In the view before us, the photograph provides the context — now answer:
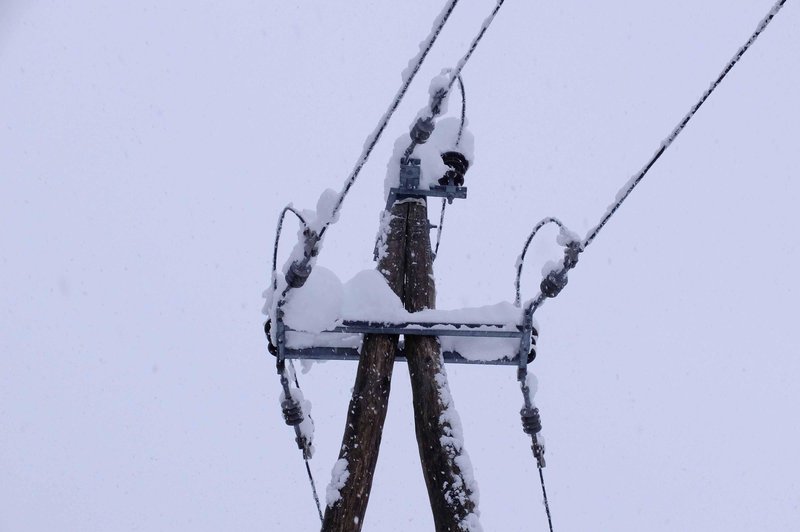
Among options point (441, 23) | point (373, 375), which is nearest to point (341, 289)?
point (373, 375)

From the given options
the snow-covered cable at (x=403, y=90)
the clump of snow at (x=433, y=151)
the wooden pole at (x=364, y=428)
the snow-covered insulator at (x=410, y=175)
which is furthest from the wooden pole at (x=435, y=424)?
the snow-covered cable at (x=403, y=90)

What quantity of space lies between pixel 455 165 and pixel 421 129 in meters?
1.25

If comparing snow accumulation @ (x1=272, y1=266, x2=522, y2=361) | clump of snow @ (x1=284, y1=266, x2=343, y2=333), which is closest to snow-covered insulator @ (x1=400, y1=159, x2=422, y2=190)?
snow accumulation @ (x1=272, y1=266, x2=522, y2=361)

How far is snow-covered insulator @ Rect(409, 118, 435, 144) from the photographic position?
3.44 meters

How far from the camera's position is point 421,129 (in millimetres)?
3473

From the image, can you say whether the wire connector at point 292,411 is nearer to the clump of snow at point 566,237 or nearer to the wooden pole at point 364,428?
the wooden pole at point 364,428

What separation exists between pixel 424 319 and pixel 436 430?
600 mm

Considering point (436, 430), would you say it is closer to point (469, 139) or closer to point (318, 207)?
point (318, 207)

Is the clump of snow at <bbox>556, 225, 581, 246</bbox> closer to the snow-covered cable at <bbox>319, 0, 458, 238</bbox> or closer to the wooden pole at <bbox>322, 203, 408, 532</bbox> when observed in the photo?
the wooden pole at <bbox>322, 203, 408, 532</bbox>

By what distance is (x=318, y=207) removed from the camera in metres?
3.01

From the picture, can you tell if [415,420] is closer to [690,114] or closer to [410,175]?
[410,175]

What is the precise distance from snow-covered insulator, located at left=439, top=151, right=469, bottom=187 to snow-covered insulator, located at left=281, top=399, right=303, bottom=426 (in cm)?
180

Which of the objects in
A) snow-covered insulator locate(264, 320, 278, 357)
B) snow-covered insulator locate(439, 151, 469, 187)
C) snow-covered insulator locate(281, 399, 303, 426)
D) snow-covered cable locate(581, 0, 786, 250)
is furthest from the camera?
snow-covered insulator locate(439, 151, 469, 187)

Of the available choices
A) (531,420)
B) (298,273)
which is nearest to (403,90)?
(298,273)
